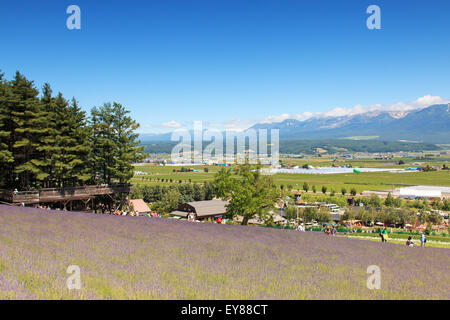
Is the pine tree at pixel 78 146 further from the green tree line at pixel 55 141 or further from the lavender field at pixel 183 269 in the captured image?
the lavender field at pixel 183 269

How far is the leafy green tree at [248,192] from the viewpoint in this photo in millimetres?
38906

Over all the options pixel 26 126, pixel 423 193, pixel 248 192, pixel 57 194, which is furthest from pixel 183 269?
pixel 423 193

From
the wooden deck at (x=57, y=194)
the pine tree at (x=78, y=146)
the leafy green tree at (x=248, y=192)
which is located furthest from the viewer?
the leafy green tree at (x=248, y=192)

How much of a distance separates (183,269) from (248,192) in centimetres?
3166

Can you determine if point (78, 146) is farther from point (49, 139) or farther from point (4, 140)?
point (4, 140)

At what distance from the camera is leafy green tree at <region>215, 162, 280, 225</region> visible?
38.9 m

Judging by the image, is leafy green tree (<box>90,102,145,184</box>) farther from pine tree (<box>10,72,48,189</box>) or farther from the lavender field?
the lavender field

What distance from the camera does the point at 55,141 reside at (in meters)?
33.2

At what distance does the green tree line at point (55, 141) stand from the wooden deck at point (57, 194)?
129 cm

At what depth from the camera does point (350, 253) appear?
1233 centimetres

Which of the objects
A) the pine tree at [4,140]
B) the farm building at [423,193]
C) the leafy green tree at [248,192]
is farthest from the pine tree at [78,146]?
the farm building at [423,193]

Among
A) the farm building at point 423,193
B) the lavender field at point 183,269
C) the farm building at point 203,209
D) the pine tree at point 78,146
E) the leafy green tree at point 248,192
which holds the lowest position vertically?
the farm building at point 423,193

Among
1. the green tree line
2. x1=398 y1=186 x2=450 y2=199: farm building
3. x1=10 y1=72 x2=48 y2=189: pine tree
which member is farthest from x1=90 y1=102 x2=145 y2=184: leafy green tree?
x1=398 y1=186 x2=450 y2=199: farm building
